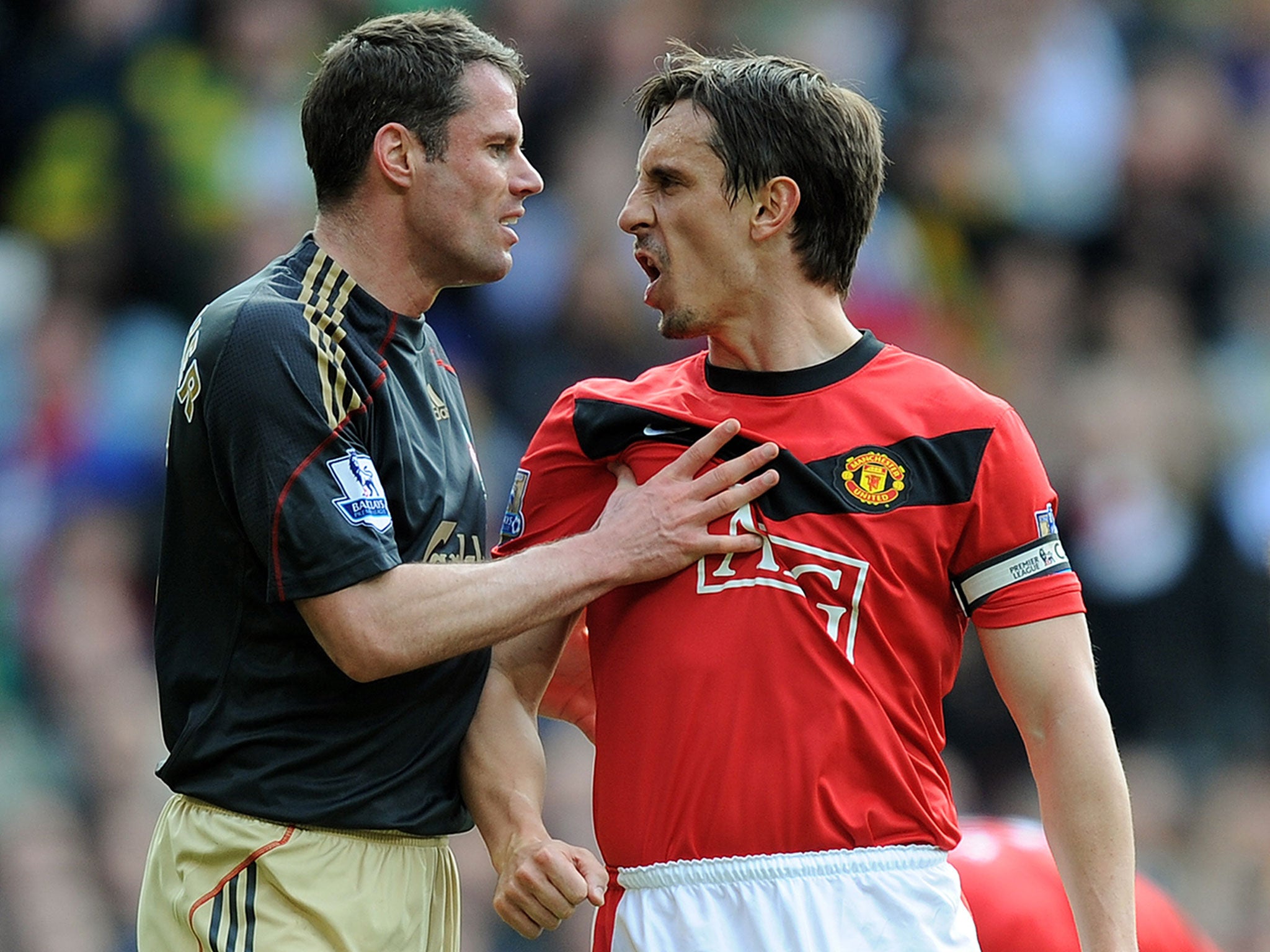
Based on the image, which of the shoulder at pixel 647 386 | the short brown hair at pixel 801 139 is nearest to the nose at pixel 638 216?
the short brown hair at pixel 801 139

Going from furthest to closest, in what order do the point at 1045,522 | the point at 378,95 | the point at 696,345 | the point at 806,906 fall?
Result: the point at 696,345, the point at 378,95, the point at 1045,522, the point at 806,906

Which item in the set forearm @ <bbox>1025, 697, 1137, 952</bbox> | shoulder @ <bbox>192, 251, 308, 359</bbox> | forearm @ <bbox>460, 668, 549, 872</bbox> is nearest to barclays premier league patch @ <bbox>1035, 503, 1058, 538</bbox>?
forearm @ <bbox>1025, 697, 1137, 952</bbox>

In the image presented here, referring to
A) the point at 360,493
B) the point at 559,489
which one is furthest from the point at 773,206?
the point at 360,493

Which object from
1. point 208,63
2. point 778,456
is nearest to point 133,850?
point 208,63

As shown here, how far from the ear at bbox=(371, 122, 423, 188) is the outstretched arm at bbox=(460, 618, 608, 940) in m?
0.97

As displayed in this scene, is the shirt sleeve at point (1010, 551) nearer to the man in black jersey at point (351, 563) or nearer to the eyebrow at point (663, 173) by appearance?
the man in black jersey at point (351, 563)

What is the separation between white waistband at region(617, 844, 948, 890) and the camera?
9.64 ft

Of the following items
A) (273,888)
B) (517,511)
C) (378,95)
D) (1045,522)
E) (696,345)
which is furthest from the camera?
(696,345)

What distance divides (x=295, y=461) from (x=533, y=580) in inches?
19.1

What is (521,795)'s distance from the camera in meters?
3.28

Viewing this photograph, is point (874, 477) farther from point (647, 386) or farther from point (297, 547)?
point (297, 547)

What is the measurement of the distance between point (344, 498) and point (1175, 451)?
554cm

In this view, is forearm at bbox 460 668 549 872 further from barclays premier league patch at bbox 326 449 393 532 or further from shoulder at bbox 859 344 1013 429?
shoulder at bbox 859 344 1013 429

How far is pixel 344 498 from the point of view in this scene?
3.07 metres
